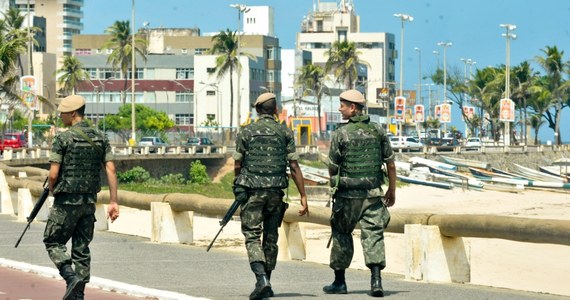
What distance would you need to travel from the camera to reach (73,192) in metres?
11.6

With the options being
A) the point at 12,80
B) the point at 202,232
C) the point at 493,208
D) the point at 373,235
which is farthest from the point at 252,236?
the point at 12,80

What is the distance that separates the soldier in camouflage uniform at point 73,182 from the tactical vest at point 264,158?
1334 mm

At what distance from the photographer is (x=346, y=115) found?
490 inches

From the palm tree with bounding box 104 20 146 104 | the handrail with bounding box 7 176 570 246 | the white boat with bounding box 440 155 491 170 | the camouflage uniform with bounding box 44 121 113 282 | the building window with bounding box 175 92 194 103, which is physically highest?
the palm tree with bounding box 104 20 146 104

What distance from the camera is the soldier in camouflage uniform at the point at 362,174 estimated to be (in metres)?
12.4

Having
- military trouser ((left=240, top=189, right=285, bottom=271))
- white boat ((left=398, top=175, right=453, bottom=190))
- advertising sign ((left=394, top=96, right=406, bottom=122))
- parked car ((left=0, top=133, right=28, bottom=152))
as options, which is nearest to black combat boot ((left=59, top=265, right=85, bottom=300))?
military trouser ((left=240, top=189, right=285, bottom=271))

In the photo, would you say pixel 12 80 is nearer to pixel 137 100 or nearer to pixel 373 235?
pixel 373 235

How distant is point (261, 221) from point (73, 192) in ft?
5.92

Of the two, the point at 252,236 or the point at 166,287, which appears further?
the point at 166,287

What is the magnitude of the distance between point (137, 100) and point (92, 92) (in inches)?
205

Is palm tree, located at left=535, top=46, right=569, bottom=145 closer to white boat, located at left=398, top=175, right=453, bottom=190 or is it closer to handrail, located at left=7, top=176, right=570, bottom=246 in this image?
white boat, located at left=398, top=175, right=453, bottom=190

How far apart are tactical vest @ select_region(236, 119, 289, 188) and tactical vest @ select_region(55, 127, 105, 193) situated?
1444 millimetres

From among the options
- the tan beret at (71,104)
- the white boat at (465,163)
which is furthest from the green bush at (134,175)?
the tan beret at (71,104)

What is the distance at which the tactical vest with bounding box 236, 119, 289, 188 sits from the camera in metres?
12.3
